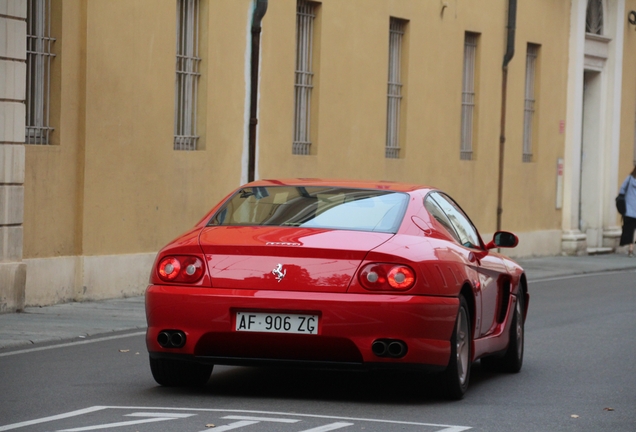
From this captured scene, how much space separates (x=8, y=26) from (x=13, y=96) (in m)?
0.69

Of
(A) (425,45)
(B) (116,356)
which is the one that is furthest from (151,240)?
(A) (425,45)

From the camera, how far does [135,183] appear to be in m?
16.6

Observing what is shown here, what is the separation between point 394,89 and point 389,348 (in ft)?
51.1

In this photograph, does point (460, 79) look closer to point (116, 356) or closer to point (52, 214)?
point (52, 214)

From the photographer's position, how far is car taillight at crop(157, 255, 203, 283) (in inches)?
325

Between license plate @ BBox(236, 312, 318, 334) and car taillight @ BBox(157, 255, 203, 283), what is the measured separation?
14.2 inches

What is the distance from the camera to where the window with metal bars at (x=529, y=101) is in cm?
2838

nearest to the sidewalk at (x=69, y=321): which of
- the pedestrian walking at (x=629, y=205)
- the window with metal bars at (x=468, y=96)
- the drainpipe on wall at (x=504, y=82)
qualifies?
the window with metal bars at (x=468, y=96)

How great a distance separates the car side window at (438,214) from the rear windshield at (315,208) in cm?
19

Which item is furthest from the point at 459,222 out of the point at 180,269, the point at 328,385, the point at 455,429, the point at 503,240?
the point at 455,429

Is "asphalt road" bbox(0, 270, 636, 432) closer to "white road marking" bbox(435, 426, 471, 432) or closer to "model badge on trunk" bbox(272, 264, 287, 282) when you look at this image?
"white road marking" bbox(435, 426, 471, 432)

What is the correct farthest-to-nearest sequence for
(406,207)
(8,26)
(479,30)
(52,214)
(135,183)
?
(479,30), (135,183), (52,214), (8,26), (406,207)

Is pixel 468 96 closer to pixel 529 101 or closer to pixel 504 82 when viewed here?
pixel 504 82

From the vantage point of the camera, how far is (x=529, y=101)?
28562mm
